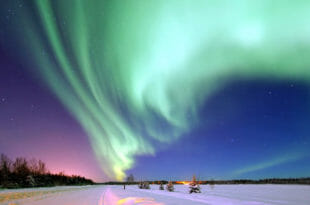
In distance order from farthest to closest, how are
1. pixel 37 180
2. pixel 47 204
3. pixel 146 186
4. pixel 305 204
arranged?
pixel 37 180, pixel 146 186, pixel 47 204, pixel 305 204

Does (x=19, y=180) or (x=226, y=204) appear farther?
(x=19, y=180)

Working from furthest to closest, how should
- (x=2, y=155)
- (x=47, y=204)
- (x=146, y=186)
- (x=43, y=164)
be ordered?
(x=43, y=164), (x=2, y=155), (x=146, y=186), (x=47, y=204)

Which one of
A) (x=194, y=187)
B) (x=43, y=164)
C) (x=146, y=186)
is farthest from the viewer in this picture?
(x=43, y=164)

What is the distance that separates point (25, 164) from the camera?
129500 mm

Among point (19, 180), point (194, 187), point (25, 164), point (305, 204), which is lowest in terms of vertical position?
point (305, 204)

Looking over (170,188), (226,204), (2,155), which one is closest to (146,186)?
(170,188)

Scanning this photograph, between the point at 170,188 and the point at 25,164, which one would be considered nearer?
the point at 170,188

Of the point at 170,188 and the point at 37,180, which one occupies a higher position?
the point at 37,180

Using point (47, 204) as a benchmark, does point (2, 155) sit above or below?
above

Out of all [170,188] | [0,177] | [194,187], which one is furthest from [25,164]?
[194,187]

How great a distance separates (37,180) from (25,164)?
37.9 meters

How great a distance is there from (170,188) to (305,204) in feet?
110

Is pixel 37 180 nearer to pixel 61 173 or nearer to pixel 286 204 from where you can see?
pixel 61 173

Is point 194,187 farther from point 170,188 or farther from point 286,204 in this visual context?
point 286,204
